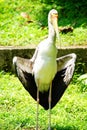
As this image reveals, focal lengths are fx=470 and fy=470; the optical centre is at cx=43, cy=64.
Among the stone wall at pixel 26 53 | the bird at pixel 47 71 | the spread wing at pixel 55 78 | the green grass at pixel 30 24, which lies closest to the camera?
the bird at pixel 47 71

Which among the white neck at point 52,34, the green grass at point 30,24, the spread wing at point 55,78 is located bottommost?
the green grass at point 30,24

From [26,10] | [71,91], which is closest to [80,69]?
[71,91]

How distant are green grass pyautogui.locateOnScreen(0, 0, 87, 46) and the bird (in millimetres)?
2535

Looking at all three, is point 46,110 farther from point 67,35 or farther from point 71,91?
point 67,35

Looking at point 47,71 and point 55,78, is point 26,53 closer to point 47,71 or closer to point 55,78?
point 55,78

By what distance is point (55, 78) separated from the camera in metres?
6.18

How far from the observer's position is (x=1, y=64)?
834 centimetres

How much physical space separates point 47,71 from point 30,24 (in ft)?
13.8

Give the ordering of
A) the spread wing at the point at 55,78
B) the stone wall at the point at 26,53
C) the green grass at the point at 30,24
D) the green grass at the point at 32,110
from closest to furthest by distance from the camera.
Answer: the spread wing at the point at 55,78 → the green grass at the point at 32,110 → the stone wall at the point at 26,53 → the green grass at the point at 30,24

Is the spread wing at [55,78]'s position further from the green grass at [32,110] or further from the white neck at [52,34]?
the white neck at [52,34]

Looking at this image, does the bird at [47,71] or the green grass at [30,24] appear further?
the green grass at [30,24]

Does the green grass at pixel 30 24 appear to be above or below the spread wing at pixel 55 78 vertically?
below

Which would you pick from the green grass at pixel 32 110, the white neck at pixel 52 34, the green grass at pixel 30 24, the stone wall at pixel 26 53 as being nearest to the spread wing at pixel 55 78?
the green grass at pixel 32 110

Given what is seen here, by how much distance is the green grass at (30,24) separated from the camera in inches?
350
